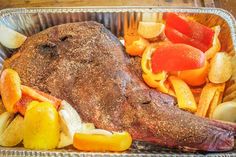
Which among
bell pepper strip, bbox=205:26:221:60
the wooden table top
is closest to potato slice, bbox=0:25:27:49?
the wooden table top

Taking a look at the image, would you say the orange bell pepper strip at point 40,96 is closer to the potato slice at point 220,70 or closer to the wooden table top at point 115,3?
the potato slice at point 220,70

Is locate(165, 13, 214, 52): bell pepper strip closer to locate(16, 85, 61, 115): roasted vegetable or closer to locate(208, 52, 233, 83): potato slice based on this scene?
locate(208, 52, 233, 83): potato slice

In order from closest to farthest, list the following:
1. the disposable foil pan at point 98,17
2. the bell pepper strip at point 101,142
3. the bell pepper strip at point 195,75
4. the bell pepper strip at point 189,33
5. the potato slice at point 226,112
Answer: the bell pepper strip at point 101,142
the potato slice at point 226,112
the bell pepper strip at point 195,75
the bell pepper strip at point 189,33
the disposable foil pan at point 98,17

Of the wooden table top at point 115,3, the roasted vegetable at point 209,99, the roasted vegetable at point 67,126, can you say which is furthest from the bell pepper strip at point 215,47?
→ the roasted vegetable at point 67,126

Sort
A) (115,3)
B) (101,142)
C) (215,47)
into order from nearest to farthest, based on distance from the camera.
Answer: (101,142) → (215,47) → (115,3)

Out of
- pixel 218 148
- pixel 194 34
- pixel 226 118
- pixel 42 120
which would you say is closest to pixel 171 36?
pixel 194 34

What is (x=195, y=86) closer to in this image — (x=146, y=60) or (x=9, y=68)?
(x=146, y=60)

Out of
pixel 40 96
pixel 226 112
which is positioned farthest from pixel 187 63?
pixel 40 96

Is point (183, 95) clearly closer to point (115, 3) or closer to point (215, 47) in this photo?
point (215, 47)
